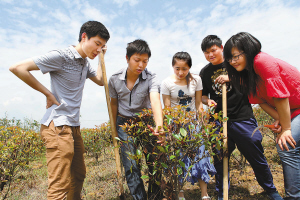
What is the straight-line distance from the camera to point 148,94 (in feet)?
8.41

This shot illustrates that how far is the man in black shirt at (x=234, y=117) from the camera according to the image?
238 cm

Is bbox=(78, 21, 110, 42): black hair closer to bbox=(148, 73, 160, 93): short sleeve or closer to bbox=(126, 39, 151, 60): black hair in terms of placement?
bbox=(126, 39, 151, 60): black hair

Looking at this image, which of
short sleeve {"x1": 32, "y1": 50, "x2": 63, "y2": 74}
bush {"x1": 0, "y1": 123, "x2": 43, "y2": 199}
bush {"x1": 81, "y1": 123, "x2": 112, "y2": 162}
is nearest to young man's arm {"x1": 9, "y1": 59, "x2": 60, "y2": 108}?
short sleeve {"x1": 32, "y1": 50, "x2": 63, "y2": 74}

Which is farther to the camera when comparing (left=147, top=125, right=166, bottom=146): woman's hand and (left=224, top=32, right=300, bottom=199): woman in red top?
(left=147, top=125, right=166, bottom=146): woman's hand

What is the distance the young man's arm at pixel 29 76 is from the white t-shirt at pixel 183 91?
1494 mm

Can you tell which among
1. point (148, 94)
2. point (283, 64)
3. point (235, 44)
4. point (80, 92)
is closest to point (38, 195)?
point (80, 92)

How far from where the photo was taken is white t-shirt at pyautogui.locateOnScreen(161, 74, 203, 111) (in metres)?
2.71

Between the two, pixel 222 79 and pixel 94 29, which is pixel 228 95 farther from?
pixel 94 29

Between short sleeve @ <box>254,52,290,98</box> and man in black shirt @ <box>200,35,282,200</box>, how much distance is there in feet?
2.11

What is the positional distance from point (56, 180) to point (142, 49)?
169cm

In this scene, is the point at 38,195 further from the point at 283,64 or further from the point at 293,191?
the point at 283,64

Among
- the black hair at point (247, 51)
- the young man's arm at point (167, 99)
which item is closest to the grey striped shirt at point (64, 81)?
the young man's arm at point (167, 99)

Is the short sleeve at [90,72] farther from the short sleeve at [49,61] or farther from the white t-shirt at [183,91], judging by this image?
the white t-shirt at [183,91]

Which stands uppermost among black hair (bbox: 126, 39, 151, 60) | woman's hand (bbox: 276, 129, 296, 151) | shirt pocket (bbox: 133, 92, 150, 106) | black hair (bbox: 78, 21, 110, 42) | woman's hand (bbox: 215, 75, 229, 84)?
black hair (bbox: 78, 21, 110, 42)
